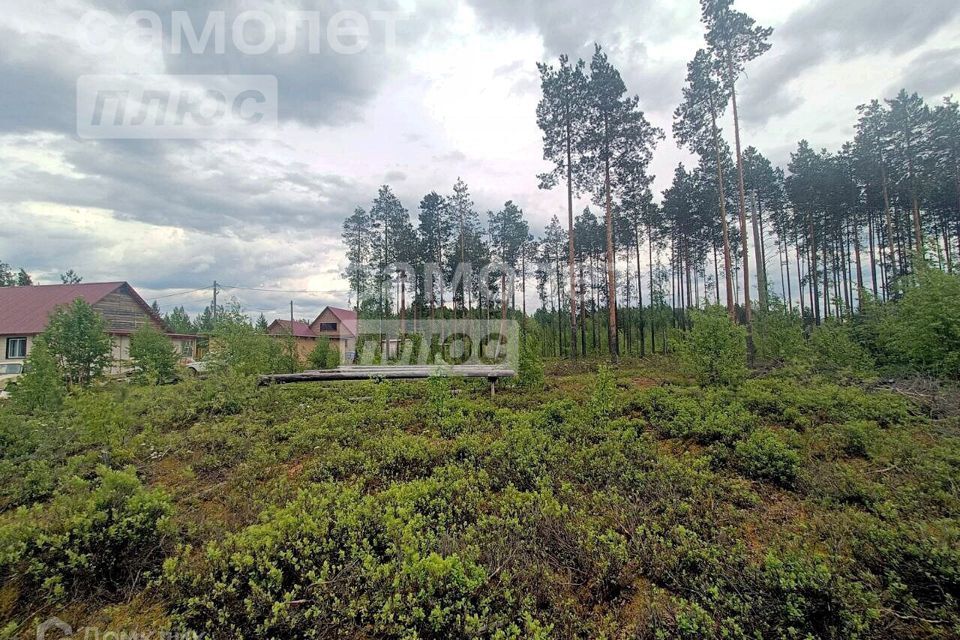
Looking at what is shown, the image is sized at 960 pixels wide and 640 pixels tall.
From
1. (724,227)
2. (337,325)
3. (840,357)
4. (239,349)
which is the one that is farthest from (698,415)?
(337,325)

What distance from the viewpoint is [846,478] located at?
3867 millimetres

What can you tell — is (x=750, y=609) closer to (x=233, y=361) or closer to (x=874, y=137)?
(x=233, y=361)

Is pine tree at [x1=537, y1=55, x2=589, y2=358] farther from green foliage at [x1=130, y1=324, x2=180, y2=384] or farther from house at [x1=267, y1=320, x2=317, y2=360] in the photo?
house at [x1=267, y1=320, x2=317, y2=360]

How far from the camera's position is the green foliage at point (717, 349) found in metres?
→ 8.96

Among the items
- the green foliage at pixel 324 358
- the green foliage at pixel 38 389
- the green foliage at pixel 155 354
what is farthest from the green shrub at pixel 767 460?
the green foliage at pixel 324 358

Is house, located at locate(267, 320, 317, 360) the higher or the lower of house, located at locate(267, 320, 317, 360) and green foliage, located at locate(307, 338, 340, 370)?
the higher

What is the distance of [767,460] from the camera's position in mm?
4328

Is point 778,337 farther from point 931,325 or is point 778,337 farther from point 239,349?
point 239,349

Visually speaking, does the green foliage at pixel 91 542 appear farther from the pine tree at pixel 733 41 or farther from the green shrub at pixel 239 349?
the pine tree at pixel 733 41

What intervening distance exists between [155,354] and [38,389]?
7607 mm

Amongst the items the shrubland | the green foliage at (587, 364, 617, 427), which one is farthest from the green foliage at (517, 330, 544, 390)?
the shrubland

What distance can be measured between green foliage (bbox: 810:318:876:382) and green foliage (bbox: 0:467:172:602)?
41.7 ft

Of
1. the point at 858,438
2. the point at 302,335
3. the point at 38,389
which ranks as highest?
the point at 302,335

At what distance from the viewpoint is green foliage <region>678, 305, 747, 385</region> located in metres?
8.96
